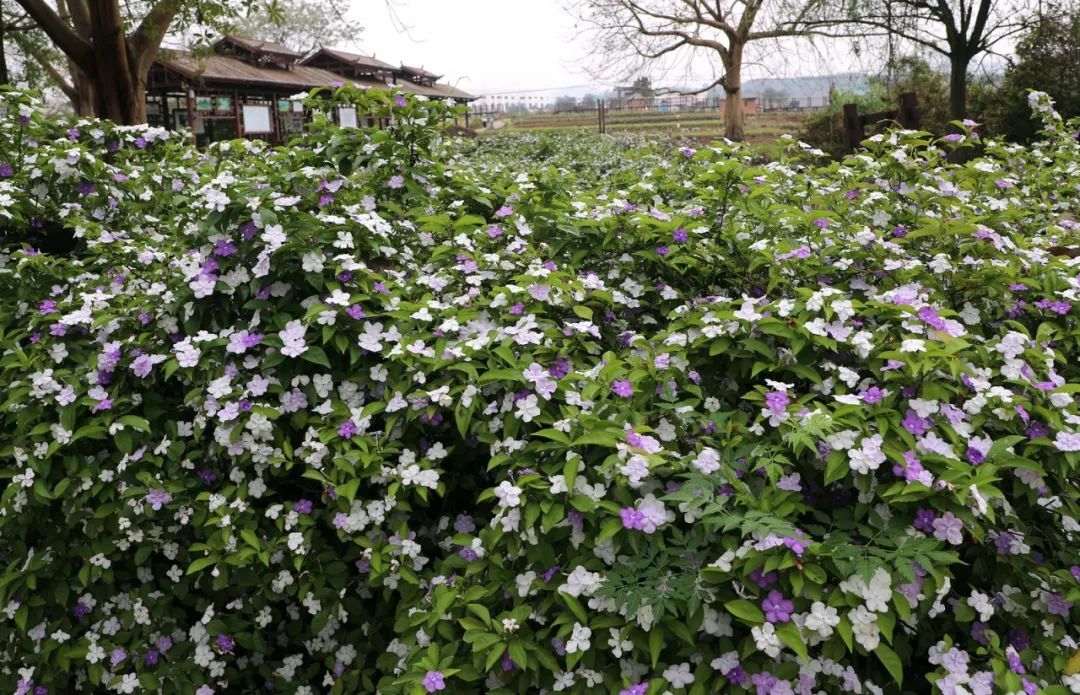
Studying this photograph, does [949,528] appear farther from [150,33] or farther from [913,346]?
[150,33]

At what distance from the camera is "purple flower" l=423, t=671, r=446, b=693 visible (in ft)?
4.96

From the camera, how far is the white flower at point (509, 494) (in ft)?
5.27

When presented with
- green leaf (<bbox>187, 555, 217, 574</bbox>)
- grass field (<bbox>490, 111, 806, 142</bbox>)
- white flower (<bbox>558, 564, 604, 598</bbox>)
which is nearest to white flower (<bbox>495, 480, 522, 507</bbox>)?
white flower (<bbox>558, 564, 604, 598</bbox>)

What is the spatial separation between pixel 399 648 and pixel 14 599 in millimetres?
1173

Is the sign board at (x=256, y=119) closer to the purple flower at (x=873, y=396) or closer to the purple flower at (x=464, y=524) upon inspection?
the purple flower at (x=464, y=524)

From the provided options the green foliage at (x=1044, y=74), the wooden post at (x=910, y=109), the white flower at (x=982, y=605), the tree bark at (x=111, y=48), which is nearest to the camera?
the white flower at (x=982, y=605)

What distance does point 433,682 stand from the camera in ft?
4.98

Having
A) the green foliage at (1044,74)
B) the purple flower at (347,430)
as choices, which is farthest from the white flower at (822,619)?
the green foliage at (1044,74)

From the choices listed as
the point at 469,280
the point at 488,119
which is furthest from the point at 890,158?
the point at 488,119

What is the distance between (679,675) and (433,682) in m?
0.45

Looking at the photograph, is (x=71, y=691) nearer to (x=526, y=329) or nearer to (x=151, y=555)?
(x=151, y=555)

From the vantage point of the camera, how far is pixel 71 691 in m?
2.53

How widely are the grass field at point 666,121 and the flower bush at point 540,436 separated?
21074mm

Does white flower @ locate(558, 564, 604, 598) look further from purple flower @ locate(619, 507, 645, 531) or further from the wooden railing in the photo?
the wooden railing
